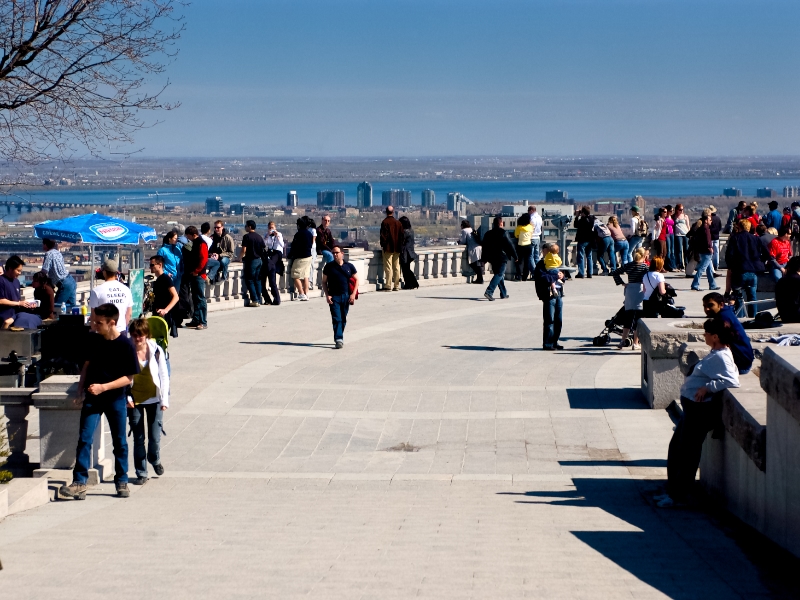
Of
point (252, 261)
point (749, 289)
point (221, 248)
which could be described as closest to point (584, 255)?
point (749, 289)

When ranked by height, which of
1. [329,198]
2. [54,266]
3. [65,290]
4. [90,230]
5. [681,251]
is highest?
[90,230]

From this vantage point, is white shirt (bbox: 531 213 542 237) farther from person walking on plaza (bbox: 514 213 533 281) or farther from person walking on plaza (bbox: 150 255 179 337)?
person walking on plaza (bbox: 150 255 179 337)

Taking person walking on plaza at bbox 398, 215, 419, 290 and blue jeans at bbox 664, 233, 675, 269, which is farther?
blue jeans at bbox 664, 233, 675, 269

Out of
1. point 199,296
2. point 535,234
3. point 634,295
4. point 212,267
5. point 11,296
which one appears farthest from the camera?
point 535,234

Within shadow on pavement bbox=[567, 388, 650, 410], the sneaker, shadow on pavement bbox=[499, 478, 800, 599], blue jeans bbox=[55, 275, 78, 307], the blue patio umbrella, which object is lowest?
shadow on pavement bbox=[567, 388, 650, 410]

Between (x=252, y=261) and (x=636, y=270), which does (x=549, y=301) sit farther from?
(x=252, y=261)

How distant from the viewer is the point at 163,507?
28.9 feet

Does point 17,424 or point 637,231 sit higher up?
point 637,231

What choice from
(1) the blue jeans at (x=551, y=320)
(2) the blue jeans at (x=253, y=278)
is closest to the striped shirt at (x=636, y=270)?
(1) the blue jeans at (x=551, y=320)

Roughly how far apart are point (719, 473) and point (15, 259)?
9842mm

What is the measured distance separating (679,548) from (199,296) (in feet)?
43.0

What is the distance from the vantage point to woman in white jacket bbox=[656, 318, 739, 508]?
27.4 feet

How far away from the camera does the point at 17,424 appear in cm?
991

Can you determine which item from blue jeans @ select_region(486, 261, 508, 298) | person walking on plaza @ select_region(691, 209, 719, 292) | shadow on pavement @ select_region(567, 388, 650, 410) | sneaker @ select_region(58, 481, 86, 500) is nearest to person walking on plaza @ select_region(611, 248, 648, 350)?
shadow on pavement @ select_region(567, 388, 650, 410)
